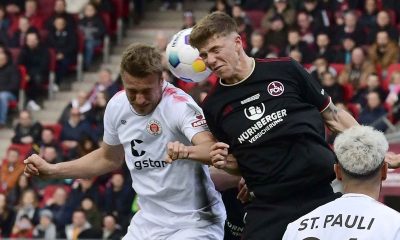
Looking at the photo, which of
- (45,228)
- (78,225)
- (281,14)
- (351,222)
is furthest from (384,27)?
(351,222)

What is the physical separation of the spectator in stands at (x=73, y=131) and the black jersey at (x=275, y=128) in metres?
10.5

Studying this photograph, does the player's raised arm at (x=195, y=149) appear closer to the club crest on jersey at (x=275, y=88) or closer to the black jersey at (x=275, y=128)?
the black jersey at (x=275, y=128)

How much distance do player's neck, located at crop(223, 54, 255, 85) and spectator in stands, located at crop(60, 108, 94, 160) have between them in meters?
10.5

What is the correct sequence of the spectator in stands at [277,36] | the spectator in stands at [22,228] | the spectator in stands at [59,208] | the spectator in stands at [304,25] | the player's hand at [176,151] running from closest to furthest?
1. the player's hand at [176,151]
2. the spectator in stands at [59,208]
3. the spectator in stands at [22,228]
4. the spectator in stands at [277,36]
5. the spectator in stands at [304,25]

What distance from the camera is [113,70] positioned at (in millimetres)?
20312

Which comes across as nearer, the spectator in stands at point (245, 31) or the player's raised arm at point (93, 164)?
the player's raised arm at point (93, 164)

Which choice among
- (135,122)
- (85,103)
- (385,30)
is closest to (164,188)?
(135,122)

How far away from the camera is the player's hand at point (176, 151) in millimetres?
6246

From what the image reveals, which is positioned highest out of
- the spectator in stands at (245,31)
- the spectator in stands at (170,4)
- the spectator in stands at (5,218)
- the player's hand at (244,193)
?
the player's hand at (244,193)

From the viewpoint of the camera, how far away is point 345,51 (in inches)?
657

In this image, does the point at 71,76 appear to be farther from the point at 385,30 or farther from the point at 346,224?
the point at 346,224

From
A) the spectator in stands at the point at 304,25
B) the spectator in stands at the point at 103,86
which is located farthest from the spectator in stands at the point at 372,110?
the spectator in stands at the point at 103,86

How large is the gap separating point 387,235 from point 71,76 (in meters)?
16.2

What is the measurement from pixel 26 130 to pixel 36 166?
36.8 ft
